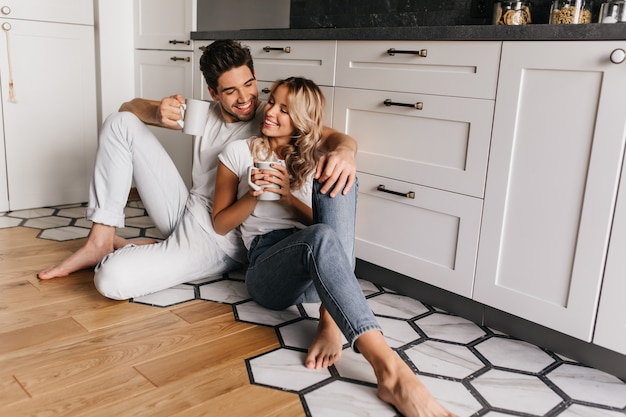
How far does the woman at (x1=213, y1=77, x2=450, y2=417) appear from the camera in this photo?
4.64 ft

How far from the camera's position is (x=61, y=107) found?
2.96 m

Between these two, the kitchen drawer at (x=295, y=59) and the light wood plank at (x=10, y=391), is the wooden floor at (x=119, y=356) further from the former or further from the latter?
the kitchen drawer at (x=295, y=59)

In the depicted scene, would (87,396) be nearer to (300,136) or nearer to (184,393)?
(184,393)

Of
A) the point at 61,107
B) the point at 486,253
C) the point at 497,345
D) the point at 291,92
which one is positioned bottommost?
the point at 497,345

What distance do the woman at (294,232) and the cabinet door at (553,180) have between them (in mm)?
472

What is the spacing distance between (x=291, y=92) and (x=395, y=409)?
949 mm

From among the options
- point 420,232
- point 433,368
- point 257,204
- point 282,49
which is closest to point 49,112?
point 282,49

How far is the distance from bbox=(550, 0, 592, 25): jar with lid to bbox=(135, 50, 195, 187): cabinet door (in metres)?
1.64

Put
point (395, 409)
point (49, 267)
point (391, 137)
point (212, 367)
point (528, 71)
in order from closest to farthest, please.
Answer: point (395, 409), point (212, 367), point (528, 71), point (391, 137), point (49, 267)

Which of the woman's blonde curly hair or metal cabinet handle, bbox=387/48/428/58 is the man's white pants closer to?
the woman's blonde curly hair

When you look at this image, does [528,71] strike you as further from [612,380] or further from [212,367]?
[212,367]

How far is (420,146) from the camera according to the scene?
191 cm

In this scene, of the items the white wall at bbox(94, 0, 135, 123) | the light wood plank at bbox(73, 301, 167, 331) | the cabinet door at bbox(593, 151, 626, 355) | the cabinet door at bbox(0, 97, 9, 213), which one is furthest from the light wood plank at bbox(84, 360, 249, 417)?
the white wall at bbox(94, 0, 135, 123)

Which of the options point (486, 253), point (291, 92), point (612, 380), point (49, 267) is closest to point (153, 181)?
point (49, 267)
